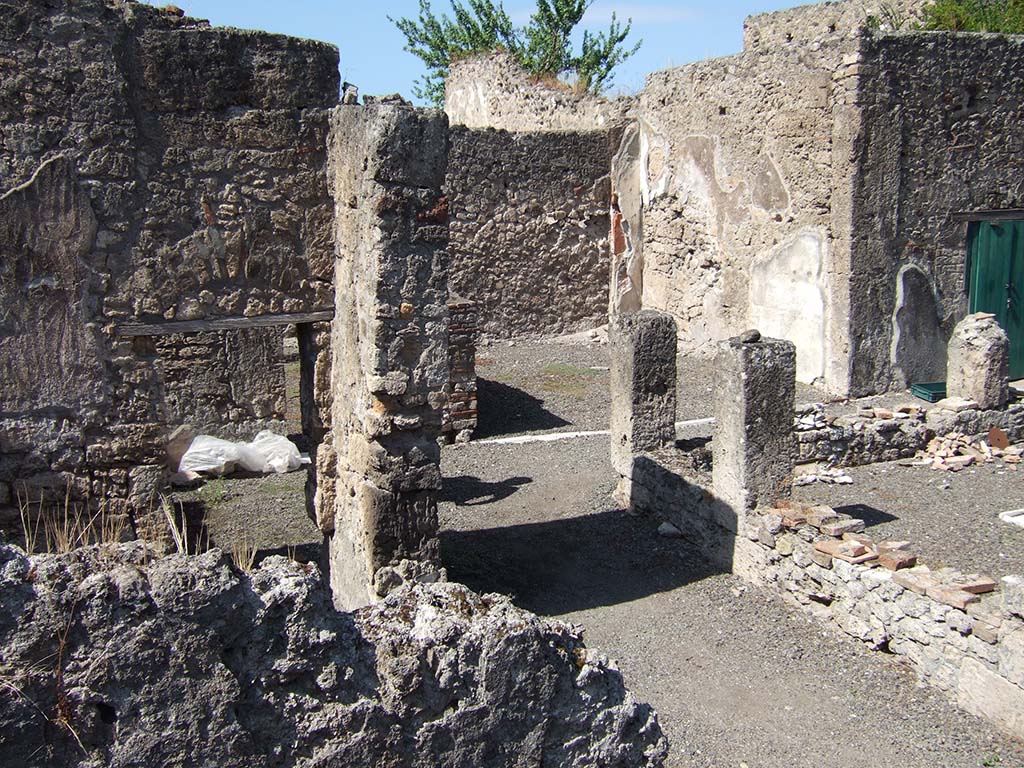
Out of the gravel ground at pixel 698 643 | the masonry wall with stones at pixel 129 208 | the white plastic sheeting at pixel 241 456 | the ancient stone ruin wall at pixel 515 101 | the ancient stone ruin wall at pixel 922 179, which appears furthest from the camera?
the ancient stone ruin wall at pixel 515 101

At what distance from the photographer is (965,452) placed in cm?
955

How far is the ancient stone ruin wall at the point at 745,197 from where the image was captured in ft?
38.0

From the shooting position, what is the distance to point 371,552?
226 inches

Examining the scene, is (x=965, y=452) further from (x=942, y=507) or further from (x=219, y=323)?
(x=219, y=323)

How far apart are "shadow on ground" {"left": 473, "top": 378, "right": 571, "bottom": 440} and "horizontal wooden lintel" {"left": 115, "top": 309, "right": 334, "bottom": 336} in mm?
4676

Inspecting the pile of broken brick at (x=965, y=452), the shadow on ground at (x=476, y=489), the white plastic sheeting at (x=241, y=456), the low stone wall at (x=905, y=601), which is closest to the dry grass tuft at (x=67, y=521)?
the white plastic sheeting at (x=241, y=456)

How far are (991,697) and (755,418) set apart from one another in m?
2.41

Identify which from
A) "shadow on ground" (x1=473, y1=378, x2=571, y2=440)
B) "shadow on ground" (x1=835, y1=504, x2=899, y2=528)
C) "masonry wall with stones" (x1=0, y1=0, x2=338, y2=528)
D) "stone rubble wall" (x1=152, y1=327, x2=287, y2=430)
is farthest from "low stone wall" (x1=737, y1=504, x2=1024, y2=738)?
"stone rubble wall" (x1=152, y1=327, x2=287, y2=430)

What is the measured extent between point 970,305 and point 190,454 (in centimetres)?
922

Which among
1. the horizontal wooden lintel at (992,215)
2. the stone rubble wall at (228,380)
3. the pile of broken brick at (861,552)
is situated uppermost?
the horizontal wooden lintel at (992,215)

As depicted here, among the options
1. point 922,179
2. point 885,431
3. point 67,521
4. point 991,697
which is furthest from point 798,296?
point 67,521

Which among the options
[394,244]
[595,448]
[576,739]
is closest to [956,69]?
[595,448]

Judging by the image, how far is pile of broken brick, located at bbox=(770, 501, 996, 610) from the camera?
5809mm

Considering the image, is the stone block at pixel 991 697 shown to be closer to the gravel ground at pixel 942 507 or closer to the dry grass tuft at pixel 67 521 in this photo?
the gravel ground at pixel 942 507
